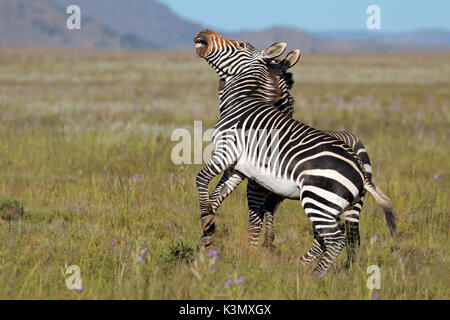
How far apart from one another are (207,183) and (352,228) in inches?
58.0

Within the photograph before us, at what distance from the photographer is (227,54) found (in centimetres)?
608

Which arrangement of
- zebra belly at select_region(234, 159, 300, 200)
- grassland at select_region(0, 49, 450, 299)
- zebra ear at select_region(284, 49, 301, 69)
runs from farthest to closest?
zebra ear at select_region(284, 49, 301, 69) < zebra belly at select_region(234, 159, 300, 200) < grassland at select_region(0, 49, 450, 299)

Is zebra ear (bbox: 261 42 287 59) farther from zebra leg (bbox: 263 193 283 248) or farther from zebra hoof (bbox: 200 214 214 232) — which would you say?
zebra hoof (bbox: 200 214 214 232)

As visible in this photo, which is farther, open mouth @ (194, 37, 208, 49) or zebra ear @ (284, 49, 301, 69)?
zebra ear @ (284, 49, 301, 69)

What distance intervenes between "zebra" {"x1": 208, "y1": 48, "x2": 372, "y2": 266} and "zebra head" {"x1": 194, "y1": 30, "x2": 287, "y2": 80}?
17 centimetres

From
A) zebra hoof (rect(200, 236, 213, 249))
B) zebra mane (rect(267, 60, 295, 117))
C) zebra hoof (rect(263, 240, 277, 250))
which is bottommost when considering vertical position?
zebra hoof (rect(263, 240, 277, 250))

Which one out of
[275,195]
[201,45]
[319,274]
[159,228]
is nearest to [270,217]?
[275,195]

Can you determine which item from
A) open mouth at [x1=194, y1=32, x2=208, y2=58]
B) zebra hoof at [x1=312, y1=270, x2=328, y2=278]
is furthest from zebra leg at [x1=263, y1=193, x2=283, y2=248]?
open mouth at [x1=194, y1=32, x2=208, y2=58]

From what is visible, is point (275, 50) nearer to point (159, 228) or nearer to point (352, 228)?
point (352, 228)

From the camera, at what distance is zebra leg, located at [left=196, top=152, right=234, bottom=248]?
5379mm

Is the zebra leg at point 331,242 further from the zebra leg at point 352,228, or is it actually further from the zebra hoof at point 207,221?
the zebra hoof at point 207,221

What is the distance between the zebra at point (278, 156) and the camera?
4.76 meters

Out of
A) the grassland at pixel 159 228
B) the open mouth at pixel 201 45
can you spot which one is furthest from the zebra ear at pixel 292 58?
the grassland at pixel 159 228
